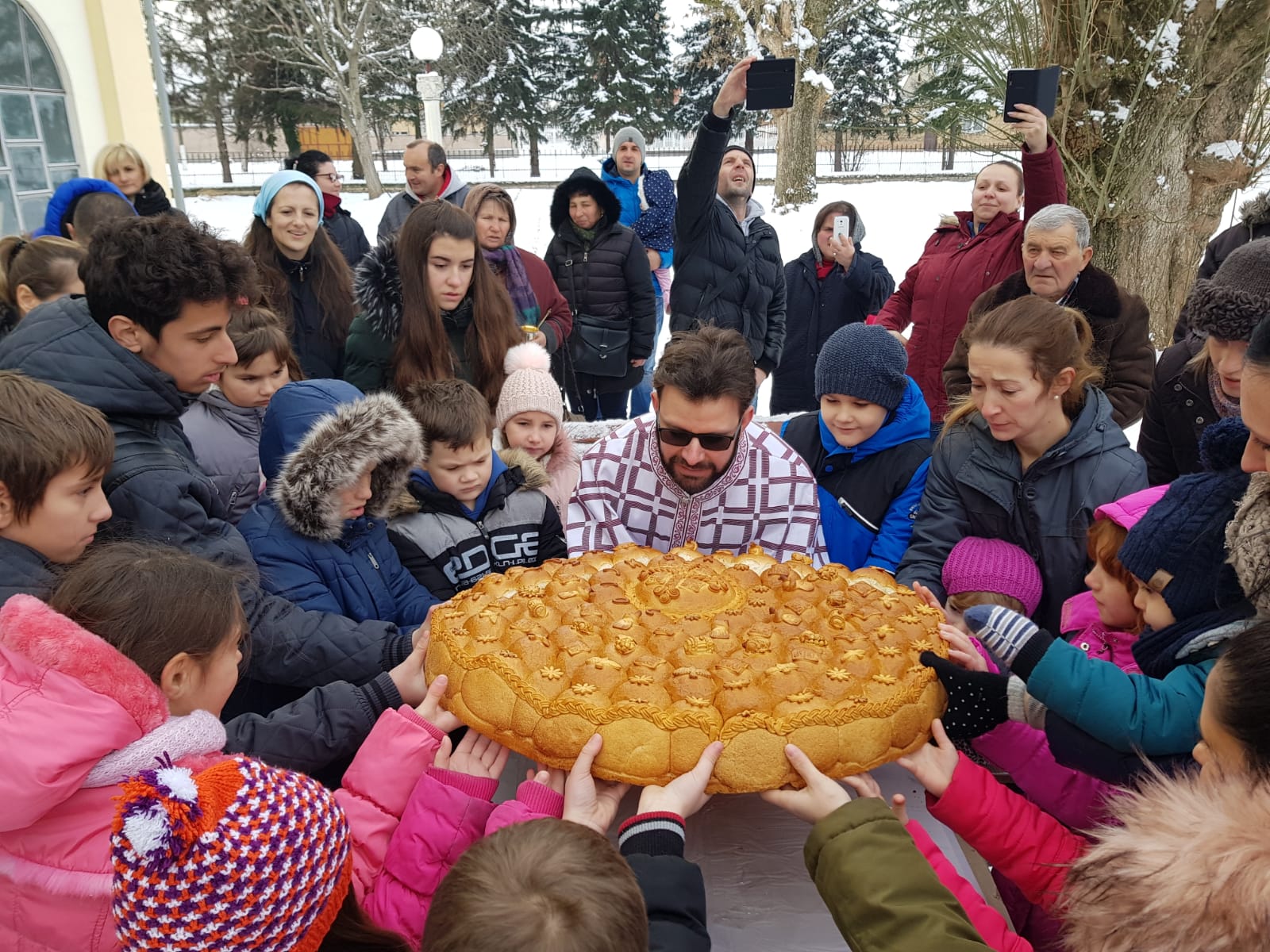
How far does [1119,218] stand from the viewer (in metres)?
5.39

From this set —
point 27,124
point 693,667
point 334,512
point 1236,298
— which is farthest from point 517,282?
point 27,124

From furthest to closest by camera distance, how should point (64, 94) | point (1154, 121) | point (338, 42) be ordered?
1. point (338, 42)
2. point (64, 94)
3. point (1154, 121)

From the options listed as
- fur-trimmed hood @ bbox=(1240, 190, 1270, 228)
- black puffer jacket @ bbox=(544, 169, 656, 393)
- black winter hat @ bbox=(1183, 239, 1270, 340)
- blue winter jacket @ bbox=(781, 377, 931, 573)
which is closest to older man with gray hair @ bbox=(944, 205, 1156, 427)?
black winter hat @ bbox=(1183, 239, 1270, 340)

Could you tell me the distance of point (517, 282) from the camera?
4512 millimetres

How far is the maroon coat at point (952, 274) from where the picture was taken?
3.57 metres

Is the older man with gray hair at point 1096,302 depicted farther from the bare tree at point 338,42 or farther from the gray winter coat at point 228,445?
the bare tree at point 338,42

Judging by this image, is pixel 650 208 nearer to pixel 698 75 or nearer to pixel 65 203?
pixel 65 203

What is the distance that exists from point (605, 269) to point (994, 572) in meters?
3.52

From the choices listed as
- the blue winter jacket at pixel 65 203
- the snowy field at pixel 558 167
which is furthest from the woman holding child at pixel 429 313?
the snowy field at pixel 558 167

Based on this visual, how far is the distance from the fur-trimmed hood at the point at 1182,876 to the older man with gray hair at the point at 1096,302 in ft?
8.02

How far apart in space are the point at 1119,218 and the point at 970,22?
1569mm

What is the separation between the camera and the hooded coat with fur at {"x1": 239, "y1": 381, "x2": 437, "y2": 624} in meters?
2.08

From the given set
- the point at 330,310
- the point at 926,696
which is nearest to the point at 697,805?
the point at 926,696

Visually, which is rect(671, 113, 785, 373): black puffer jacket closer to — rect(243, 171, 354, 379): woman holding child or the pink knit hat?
rect(243, 171, 354, 379): woman holding child
